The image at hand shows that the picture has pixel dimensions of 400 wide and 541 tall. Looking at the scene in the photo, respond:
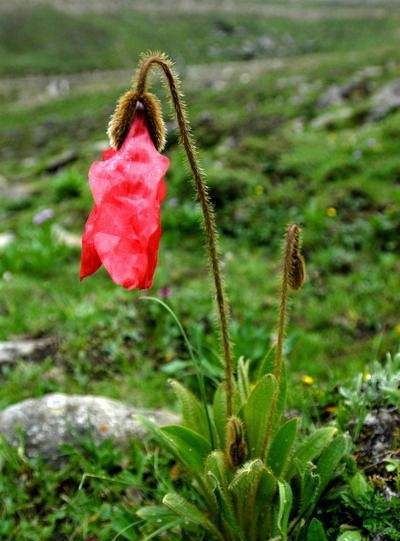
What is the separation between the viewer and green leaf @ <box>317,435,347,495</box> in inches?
103

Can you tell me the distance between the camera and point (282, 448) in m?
2.54

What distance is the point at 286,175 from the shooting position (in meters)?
8.77

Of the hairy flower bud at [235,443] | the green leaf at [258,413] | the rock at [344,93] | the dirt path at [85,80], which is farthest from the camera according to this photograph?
the dirt path at [85,80]

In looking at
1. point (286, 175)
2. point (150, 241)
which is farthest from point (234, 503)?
point (286, 175)

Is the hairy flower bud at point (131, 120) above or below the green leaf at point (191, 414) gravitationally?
above

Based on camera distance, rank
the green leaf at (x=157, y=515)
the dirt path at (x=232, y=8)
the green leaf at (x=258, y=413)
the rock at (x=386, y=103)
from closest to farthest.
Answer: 1. the green leaf at (x=258, y=413)
2. the green leaf at (x=157, y=515)
3. the rock at (x=386, y=103)
4. the dirt path at (x=232, y=8)

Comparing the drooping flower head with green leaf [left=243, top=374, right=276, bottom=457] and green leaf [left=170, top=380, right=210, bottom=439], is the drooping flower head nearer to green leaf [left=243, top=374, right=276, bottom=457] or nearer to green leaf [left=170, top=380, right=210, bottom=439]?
green leaf [left=243, top=374, right=276, bottom=457]

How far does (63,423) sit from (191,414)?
1.21 meters

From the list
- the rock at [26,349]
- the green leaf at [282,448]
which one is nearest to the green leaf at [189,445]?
the green leaf at [282,448]

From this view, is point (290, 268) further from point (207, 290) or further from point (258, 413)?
point (207, 290)

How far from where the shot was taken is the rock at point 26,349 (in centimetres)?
491

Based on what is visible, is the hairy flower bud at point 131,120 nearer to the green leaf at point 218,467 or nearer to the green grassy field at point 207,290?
the green leaf at point 218,467

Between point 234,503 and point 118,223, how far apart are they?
1.42 metres

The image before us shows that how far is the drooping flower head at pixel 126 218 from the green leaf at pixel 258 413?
0.95 metres
